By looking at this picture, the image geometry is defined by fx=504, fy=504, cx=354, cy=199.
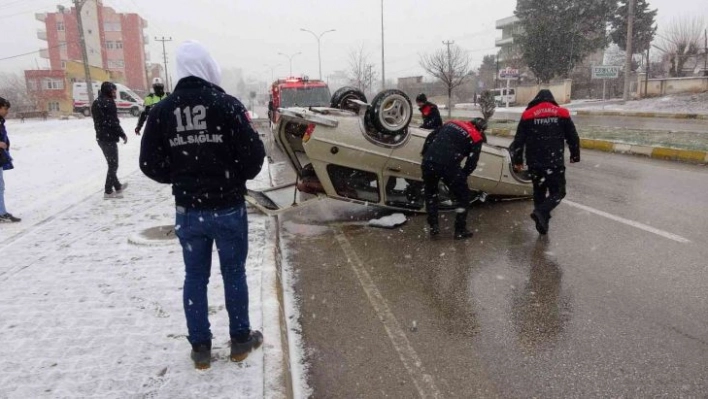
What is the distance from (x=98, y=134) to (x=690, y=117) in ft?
76.3

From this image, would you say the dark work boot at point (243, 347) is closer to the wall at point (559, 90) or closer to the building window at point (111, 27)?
the wall at point (559, 90)

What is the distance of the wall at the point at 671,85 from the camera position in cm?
3212

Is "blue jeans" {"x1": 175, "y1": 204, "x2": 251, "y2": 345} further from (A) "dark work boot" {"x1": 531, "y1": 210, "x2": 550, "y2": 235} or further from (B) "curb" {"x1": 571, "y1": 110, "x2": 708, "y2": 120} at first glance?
(B) "curb" {"x1": 571, "y1": 110, "x2": 708, "y2": 120}

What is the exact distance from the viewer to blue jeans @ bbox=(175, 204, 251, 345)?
2.80 m

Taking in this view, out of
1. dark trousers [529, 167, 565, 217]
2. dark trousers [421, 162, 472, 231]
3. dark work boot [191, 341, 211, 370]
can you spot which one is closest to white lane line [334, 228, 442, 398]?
dark work boot [191, 341, 211, 370]

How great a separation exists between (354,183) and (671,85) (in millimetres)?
35548

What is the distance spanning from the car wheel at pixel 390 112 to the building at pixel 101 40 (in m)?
70.6

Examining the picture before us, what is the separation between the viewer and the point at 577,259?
486 centimetres

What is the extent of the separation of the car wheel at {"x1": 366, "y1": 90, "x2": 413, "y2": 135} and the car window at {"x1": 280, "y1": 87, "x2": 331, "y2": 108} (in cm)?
1118

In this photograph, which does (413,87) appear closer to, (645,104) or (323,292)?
(645,104)

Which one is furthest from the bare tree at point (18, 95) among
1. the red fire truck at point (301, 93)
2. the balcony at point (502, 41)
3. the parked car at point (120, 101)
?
the balcony at point (502, 41)

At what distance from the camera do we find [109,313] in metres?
3.61

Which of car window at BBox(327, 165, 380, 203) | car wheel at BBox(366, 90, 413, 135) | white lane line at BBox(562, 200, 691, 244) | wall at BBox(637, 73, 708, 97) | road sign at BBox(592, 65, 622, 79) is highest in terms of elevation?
road sign at BBox(592, 65, 622, 79)

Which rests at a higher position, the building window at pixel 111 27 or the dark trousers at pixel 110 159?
the building window at pixel 111 27
